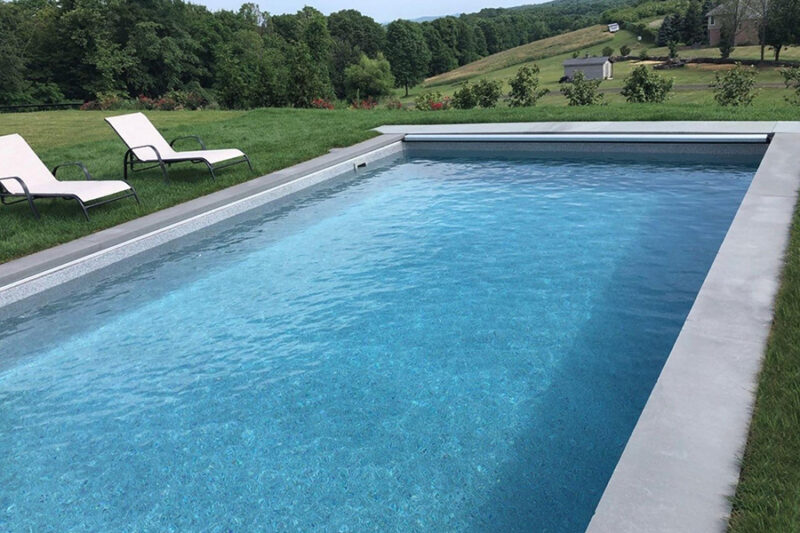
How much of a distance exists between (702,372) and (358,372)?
2.10 metres

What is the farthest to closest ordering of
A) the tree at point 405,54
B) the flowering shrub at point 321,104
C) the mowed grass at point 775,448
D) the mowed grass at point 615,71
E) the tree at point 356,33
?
the tree at point 356,33 → the tree at point 405,54 → the mowed grass at point 615,71 → the flowering shrub at point 321,104 → the mowed grass at point 775,448

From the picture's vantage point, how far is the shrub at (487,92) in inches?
582

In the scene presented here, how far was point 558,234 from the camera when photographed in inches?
251

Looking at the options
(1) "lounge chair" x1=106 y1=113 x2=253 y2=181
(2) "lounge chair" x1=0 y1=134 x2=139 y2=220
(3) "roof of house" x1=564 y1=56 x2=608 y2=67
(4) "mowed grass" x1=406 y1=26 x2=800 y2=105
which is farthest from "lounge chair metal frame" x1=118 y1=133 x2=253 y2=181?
(3) "roof of house" x1=564 y1=56 x2=608 y2=67

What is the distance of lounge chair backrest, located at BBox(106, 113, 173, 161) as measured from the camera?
8328 mm

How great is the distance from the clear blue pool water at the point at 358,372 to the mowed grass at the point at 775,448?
765 mm

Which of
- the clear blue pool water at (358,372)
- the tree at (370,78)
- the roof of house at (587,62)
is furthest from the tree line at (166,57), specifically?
the roof of house at (587,62)

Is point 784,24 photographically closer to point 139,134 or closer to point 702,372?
point 139,134

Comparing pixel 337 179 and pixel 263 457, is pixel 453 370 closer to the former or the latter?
pixel 263 457

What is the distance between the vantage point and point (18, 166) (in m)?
7.12

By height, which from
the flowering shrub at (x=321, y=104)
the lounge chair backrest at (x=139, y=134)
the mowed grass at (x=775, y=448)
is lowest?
the mowed grass at (x=775, y=448)

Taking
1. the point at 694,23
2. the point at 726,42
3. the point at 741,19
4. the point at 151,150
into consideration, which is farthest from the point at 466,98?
the point at 694,23

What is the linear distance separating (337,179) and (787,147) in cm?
602

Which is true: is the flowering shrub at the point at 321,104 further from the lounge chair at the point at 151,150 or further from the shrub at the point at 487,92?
the lounge chair at the point at 151,150
